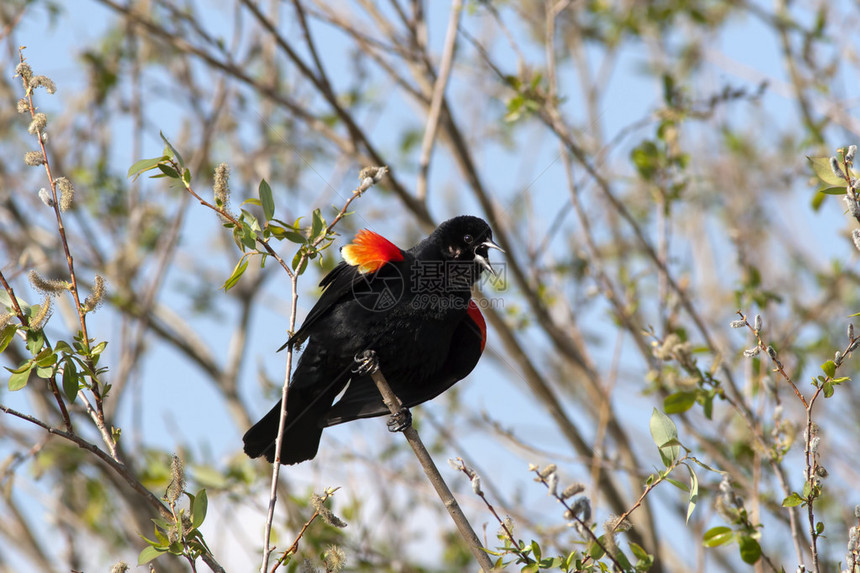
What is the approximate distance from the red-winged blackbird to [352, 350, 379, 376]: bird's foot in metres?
0.02

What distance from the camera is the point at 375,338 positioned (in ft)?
10.7

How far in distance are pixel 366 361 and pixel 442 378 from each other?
375mm

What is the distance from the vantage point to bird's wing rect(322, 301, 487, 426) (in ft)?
11.3

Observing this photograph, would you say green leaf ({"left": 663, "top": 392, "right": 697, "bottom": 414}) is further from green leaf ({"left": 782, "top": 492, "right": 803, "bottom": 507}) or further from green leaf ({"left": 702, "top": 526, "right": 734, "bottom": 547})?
green leaf ({"left": 702, "top": 526, "right": 734, "bottom": 547})

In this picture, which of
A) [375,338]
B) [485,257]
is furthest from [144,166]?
[485,257]

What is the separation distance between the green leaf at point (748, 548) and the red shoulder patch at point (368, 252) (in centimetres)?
172

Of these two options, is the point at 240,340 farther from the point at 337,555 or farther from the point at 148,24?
the point at 337,555

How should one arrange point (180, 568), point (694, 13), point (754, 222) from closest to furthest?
1. point (180, 568)
2. point (694, 13)
3. point (754, 222)

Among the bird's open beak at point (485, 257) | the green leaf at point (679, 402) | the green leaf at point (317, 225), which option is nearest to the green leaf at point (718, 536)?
the green leaf at point (679, 402)

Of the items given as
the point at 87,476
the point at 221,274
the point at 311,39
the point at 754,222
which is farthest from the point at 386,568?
the point at 754,222

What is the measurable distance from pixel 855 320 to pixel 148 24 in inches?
192

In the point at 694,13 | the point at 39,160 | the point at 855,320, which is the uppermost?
the point at 694,13

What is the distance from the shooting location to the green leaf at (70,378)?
2.31m

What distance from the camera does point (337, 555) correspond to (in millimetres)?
2291
